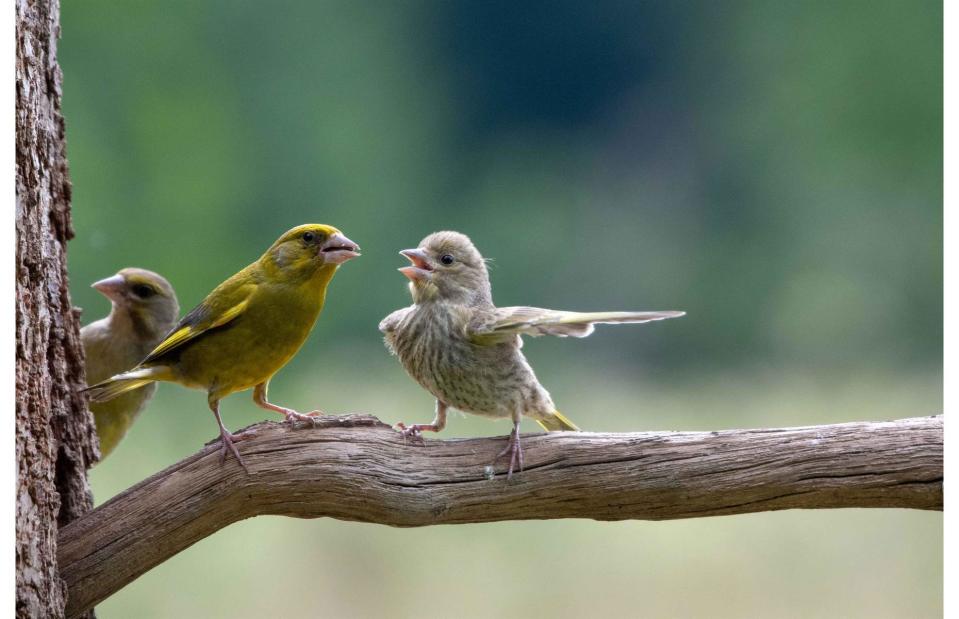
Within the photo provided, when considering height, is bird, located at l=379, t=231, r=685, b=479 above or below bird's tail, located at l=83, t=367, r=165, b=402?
above

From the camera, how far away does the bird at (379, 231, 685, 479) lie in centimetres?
220

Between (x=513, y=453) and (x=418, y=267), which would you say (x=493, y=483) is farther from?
(x=418, y=267)

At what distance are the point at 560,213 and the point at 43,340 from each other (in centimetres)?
362

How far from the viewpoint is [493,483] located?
211cm

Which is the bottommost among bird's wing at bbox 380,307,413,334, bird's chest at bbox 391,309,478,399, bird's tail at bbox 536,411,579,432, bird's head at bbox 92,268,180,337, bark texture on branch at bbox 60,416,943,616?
bark texture on branch at bbox 60,416,943,616

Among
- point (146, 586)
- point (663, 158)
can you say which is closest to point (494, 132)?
point (663, 158)

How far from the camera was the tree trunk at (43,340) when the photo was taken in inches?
77.6

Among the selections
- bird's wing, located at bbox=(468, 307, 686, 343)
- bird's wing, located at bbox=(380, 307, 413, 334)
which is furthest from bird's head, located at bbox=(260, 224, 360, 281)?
bird's wing, located at bbox=(468, 307, 686, 343)

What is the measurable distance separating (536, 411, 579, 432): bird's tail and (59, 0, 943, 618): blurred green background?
3.07 feet

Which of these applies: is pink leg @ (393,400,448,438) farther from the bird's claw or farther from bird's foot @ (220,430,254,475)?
bird's foot @ (220,430,254,475)

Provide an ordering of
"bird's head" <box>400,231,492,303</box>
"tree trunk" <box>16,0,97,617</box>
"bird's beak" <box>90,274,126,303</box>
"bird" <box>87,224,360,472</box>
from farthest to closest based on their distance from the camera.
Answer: "bird's beak" <box>90,274,126,303</box> → "bird's head" <box>400,231,492,303</box> → "bird" <box>87,224,360,472</box> → "tree trunk" <box>16,0,97,617</box>

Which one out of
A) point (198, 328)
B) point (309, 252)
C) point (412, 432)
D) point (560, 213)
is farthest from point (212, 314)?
point (560, 213)

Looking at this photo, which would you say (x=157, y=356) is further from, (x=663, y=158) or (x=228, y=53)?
(x=663, y=158)

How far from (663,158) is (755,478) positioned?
153 inches
